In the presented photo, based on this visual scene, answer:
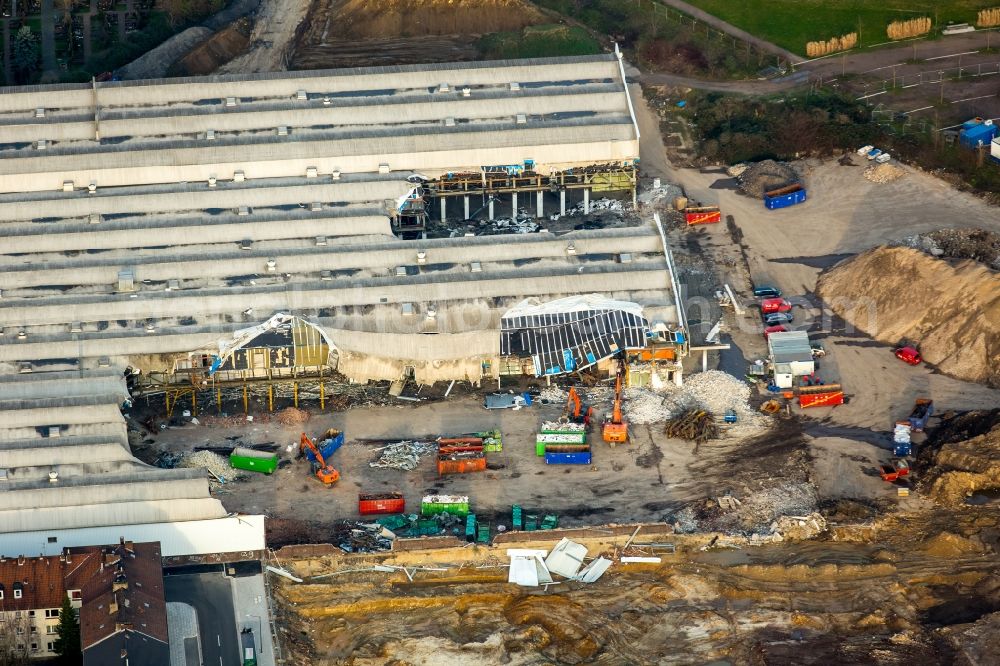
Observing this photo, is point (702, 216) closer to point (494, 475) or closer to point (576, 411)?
point (576, 411)

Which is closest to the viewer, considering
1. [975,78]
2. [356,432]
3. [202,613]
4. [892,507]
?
[202,613]

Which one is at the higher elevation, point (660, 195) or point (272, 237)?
point (660, 195)

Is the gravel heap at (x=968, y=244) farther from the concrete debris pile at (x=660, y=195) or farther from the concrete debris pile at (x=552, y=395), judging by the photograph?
the concrete debris pile at (x=552, y=395)

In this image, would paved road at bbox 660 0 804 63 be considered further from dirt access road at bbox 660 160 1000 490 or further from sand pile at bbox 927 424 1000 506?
sand pile at bbox 927 424 1000 506

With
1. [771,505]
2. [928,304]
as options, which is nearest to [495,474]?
[771,505]

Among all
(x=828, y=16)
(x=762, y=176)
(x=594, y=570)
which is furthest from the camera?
(x=828, y=16)

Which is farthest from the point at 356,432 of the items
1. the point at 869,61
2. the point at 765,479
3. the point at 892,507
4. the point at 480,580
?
the point at 869,61

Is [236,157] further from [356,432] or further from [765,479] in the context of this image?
[765,479]
